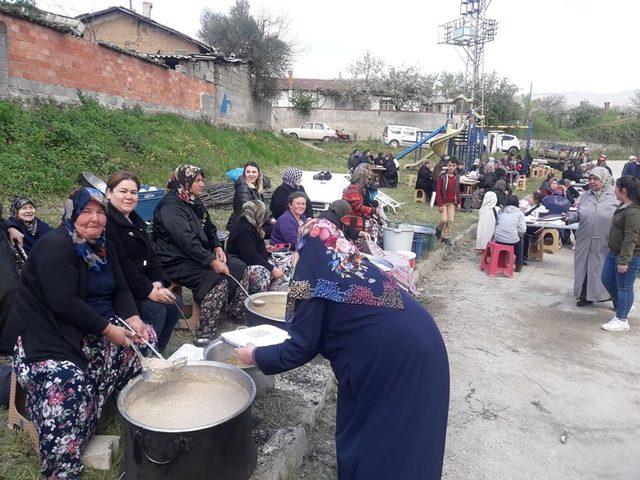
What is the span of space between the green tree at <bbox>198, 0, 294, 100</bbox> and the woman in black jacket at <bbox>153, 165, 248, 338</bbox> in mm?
19067

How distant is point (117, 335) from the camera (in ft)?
8.66

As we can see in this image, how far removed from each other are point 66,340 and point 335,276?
1.56 m

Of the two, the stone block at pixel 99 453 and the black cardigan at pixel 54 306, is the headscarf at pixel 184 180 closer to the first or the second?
the black cardigan at pixel 54 306

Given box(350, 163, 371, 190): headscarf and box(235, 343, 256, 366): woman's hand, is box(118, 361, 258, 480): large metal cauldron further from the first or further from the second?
box(350, 163, 371, 190): headscarf

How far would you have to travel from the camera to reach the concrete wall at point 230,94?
17475mm

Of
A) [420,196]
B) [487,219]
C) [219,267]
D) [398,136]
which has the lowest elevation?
[420,196]

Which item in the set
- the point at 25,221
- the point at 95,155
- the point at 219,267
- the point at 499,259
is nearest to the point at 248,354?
the point at 219,267

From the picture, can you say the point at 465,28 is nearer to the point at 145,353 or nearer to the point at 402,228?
the point at 402,228

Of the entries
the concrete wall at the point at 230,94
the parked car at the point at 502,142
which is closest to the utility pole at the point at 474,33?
the parked car at the point at 502,142

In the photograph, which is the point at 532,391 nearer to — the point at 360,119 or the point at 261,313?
the point at 261,313

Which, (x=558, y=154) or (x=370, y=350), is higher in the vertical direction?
(x=558, y=154)

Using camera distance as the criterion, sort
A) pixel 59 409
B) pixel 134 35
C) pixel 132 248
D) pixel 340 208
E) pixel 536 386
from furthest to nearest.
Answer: pixel 134 35 < pixel 340 208 < pixel 536 386 < pixel 132 248 < pixel 59 409

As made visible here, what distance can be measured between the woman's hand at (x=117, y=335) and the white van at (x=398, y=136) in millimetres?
28592

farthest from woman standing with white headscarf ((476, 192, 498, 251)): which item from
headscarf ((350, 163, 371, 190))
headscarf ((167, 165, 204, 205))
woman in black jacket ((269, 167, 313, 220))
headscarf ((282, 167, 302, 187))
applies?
headscarf ((167, 165, 204, 205))
